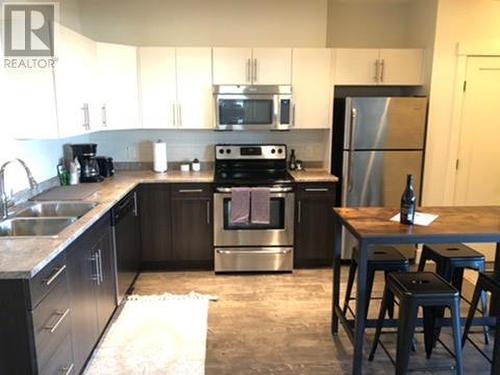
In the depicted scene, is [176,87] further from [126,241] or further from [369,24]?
[369,24]

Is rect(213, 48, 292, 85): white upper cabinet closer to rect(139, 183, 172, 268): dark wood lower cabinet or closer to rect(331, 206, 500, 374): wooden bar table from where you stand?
rect(139, 183, 172, 268): dark wood lower cabinet

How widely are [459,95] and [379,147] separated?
38.9 inches

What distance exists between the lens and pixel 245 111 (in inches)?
166

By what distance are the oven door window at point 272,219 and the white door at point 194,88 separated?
37.0 inches

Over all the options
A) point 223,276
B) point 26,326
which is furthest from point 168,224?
point 26,326

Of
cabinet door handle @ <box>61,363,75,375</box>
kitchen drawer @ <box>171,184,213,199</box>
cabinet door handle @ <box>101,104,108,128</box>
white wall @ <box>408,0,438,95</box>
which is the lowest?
cabinet door handle @ <box>61,363,75,375</box>

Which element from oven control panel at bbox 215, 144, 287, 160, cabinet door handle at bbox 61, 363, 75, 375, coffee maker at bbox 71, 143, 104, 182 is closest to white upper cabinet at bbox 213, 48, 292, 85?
oven control panel at bbox 215, 144, 287, 160

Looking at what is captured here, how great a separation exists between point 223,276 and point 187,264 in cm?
41

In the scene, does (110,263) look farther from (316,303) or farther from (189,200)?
(316,303)

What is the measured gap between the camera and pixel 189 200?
411cm

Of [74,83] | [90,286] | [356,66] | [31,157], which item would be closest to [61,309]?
[90,286]

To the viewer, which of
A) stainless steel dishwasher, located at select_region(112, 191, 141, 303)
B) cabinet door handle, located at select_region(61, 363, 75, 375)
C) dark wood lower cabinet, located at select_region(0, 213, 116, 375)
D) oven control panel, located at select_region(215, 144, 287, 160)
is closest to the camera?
dark wood lower cabinet, located at select_region(0, 213, 116, 375)

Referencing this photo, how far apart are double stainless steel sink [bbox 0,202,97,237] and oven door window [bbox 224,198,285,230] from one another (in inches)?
56.0

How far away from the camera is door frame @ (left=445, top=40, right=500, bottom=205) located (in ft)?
13.6
